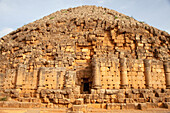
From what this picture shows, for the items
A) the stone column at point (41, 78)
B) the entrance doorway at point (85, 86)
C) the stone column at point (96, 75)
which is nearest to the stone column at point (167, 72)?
the stone column at point (96, 75)

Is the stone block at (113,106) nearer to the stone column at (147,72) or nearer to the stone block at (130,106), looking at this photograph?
the stone block at (130,106)

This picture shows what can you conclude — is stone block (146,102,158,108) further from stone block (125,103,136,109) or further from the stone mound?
stone block (125,103,136,109)

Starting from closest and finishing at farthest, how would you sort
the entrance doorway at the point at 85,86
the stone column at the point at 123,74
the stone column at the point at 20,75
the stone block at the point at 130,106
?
the stone block at the point at 130,106 < the stone column at the point at 123,74 < the stone column at the point at 20,75 < the entrance doorway at the point at 85,86

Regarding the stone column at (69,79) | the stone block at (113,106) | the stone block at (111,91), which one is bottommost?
the stone block at (113,106)

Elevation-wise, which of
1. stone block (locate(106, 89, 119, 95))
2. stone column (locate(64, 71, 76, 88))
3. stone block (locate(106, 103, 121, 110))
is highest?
stone column (locate(64, 71, 76, 88))

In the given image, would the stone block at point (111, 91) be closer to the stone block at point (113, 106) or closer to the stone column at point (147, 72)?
the stone block at point (113, 106)

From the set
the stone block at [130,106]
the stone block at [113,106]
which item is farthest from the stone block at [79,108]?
the stone block at [130,106]

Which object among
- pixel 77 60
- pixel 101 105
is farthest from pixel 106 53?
pixel 101 105

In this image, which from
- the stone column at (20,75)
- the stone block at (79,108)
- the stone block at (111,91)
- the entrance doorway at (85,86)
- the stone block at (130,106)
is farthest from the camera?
the entrance doorway at (85,86)

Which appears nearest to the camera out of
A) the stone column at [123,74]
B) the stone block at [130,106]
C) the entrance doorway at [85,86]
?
the stone block at [130,106]

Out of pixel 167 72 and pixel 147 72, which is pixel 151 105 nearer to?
pixel 147 72

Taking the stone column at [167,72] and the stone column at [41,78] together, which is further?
the stone column at [167,72]

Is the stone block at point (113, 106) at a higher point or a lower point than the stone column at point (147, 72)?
lower

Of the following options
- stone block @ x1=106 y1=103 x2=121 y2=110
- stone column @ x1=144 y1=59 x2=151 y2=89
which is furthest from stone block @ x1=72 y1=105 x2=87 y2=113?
stone column @ x1=144 y1=59 x2=151 y2=89
